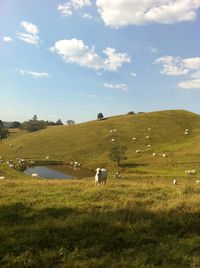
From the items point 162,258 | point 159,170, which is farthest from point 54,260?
point 159,170

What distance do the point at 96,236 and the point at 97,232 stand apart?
0.31 m

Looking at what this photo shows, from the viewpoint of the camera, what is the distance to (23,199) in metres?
16.8

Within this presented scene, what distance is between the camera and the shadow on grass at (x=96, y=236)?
405 inches

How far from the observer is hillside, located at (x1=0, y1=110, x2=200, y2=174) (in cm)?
8031

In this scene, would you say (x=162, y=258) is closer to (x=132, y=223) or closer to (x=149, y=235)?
(x=149, y=235)

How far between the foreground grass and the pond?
48935mm

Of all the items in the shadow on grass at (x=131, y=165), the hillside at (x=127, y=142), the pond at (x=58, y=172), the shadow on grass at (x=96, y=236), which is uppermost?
the hillside at (x=127, y=142)

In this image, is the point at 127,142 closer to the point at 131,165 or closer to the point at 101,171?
the point at 131,165

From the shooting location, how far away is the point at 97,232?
1198 cm

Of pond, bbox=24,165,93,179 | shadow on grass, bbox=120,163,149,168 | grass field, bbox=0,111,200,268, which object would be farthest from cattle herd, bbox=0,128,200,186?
shadow on grass, bbox=120,163,149,168

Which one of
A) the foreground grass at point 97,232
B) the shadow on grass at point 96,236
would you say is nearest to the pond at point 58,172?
the foreground grass at point 97,232

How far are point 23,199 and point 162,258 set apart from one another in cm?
808

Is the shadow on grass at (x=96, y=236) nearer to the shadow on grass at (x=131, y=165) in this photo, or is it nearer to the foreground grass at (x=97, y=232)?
the foreground grass at (x=97, y=232)

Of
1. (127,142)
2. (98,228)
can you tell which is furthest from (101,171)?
(127,142)
